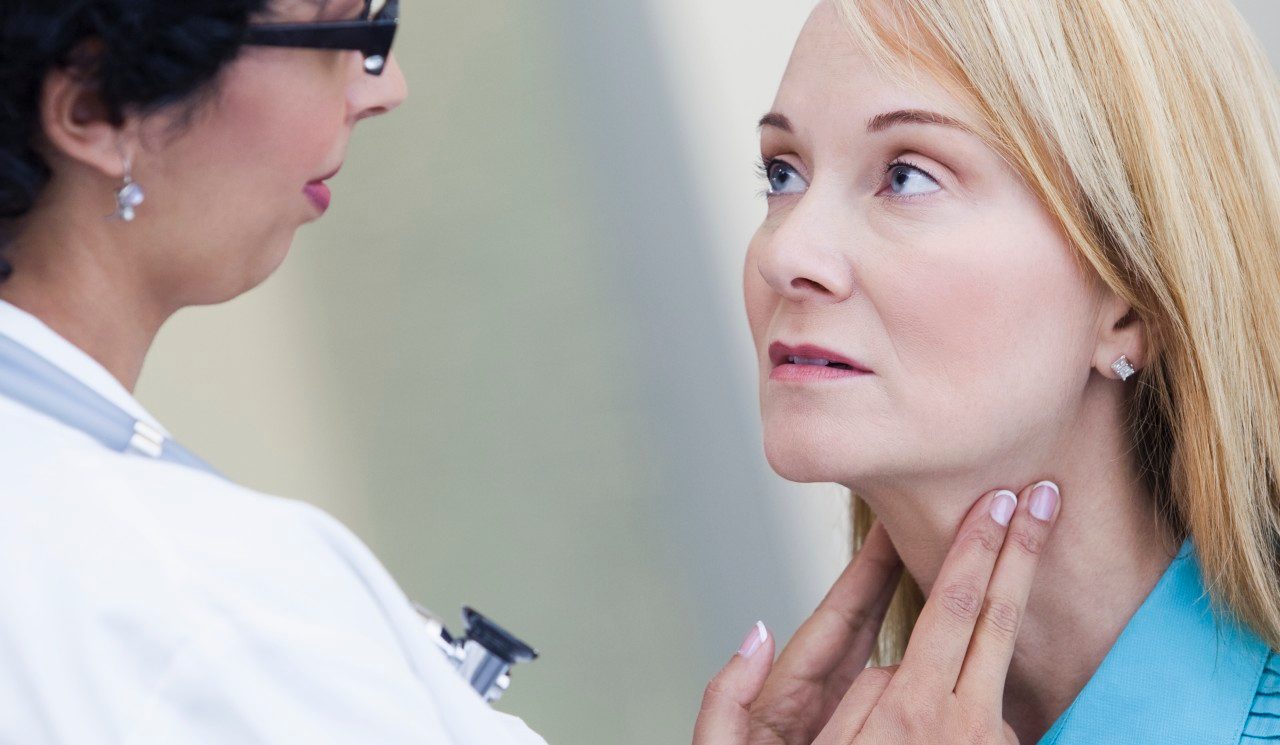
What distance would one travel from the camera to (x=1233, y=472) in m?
1.02

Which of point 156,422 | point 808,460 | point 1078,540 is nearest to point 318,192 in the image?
point 156,422

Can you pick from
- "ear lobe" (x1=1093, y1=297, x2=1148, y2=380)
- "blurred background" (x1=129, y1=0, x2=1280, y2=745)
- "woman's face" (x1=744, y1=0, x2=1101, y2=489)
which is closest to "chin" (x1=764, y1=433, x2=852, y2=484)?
"woman's face" (x1=744, y1=0, x2=1101, y2=489)

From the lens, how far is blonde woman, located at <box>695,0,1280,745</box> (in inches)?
37.9

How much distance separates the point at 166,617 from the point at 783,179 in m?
0.67

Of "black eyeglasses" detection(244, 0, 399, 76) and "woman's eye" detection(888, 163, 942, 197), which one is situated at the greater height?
"woman's eye" detection(888, 163, 942, 197)

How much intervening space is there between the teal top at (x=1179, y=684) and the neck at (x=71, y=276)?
0.77 metres

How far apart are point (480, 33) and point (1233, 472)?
3.41 ft

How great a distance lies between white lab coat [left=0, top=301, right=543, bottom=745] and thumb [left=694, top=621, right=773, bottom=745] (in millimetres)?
426

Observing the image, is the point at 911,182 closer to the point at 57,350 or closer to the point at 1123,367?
the point at 1123,367

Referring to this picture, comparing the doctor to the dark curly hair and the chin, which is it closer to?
the dark curly hair

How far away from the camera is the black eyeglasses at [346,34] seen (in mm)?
719

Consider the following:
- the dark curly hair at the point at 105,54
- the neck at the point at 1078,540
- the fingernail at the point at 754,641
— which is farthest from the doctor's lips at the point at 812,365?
the dark curly hair at the point at 105,54

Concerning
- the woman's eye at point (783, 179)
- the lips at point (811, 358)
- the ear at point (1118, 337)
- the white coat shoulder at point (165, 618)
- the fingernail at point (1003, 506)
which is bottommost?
the white coat shoulder at point (165, 618)

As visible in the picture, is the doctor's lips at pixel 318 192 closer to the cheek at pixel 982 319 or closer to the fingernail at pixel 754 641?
the cheek at pixel 982 319
